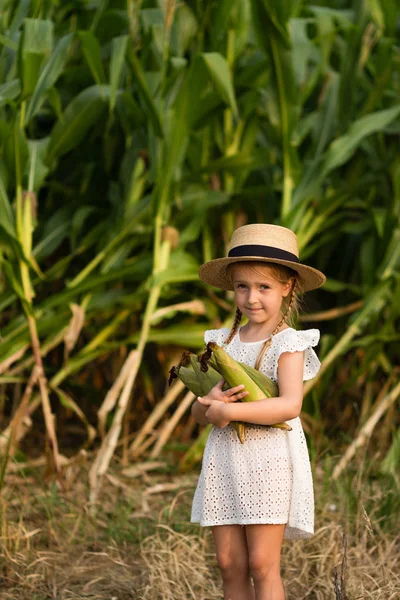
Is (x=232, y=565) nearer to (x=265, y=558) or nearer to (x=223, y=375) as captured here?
(x=265, y=558)

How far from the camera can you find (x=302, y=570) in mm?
2295

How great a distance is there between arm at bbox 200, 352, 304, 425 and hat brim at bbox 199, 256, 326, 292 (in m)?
0.18

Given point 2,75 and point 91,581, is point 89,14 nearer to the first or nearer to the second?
point 2,75

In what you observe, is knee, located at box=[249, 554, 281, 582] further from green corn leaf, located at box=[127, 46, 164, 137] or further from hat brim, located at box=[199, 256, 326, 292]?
green corn leaf, located at box=[127, 46, 164, 137]

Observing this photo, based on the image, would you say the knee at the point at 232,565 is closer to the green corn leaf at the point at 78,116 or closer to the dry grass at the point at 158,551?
the dry grass at the point at 158,551

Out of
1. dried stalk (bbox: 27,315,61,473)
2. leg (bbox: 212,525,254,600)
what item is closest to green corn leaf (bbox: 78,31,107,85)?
dried stalk (bbox: 27,315,61,473)

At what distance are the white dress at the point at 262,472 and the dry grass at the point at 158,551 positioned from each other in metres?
0.27

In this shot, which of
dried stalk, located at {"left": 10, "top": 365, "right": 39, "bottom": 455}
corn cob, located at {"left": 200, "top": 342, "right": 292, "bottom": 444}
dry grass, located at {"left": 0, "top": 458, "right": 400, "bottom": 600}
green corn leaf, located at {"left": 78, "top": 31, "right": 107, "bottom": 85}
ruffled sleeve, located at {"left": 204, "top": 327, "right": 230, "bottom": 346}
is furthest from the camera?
dried stalk, located at {"left": 10, "top": 365, "right": 39, "bottom": 455}

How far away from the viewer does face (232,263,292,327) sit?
179 centimetres

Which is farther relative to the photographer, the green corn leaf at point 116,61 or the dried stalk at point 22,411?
the dried stalk at point 22,411

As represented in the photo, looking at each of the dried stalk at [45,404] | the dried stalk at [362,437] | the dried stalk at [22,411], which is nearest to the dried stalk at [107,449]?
the dried stalk at [45,404]

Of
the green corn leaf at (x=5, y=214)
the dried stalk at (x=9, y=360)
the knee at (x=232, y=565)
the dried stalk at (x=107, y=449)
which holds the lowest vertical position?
the dried stalk at (x=107, y=449)

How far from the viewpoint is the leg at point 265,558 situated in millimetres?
1771

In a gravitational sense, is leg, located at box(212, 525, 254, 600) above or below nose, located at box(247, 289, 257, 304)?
below
